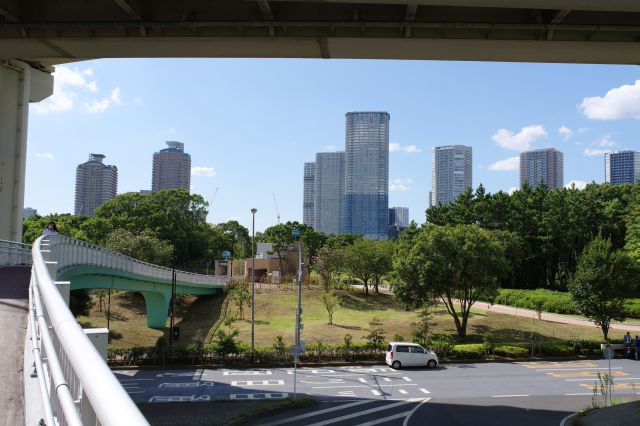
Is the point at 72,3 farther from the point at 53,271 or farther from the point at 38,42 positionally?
the point at 53,271

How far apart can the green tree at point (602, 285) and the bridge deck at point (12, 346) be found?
37.0m

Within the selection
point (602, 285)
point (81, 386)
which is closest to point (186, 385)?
point (81, 386)

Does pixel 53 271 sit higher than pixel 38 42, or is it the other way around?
pixel 38 42

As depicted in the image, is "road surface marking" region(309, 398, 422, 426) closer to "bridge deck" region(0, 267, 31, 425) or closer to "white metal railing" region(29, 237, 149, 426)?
"bridge deck" region(0, 267, 31, 425)

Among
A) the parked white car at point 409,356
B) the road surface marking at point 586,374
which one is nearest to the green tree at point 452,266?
the parked white car at point 409,356

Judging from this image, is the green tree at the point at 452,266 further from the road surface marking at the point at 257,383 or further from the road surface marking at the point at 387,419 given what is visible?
the road surface marking at the point at 387,419

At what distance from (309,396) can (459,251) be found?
19.6 metres

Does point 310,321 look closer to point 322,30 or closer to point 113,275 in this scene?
point 113,275

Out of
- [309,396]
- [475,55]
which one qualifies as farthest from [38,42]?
[309,396]

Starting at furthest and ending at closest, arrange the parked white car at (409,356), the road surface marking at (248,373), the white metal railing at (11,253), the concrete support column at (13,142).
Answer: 1. the parked white car at (409,356)
2. the road surface marking at (248,373)
3. the concrete support column at (13,142)
4. the white metal railing at (11,253)

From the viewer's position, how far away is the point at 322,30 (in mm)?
13742

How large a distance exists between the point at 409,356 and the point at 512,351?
858 centimetres

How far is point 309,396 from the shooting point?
25.0 metres

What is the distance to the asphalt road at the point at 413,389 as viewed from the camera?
70.5 feet
